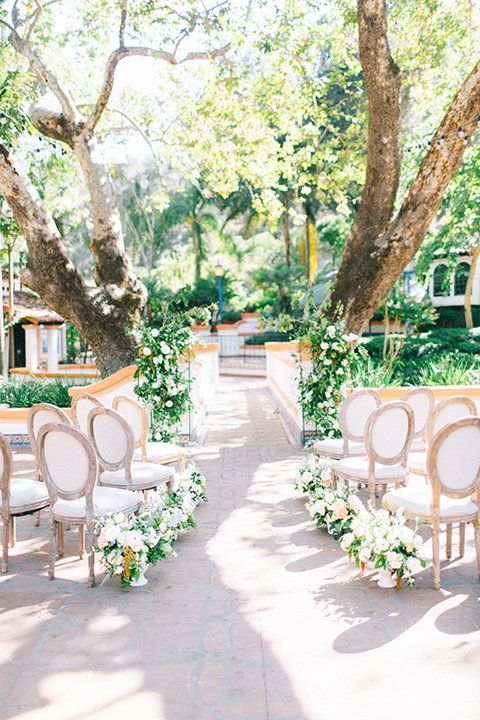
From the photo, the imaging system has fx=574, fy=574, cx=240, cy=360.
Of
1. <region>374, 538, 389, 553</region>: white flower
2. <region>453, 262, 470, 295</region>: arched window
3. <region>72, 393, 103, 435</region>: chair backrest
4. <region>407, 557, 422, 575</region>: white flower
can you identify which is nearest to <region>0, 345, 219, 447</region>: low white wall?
<region>72, 393, 103, 435</region>: chair backrest

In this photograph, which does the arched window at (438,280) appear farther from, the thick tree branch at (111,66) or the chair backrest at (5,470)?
the chair backrest at (5,470)

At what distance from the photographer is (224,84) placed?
1085 cm

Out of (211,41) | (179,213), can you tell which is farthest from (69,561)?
(179,213)

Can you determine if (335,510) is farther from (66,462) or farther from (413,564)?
(66,462)

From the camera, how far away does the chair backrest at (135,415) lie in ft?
19.5

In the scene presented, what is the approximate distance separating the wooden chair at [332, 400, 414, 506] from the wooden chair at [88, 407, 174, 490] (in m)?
1.85

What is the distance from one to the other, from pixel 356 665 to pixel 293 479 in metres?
3.99

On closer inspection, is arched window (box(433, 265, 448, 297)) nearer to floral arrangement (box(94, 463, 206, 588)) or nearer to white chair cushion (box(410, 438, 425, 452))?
white chair cushion (box(410, 438, 425, 452))

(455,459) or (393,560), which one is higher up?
(455,459)

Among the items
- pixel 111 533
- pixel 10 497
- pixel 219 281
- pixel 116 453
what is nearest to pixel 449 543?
pixel 111 533

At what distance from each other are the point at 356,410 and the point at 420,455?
106cm

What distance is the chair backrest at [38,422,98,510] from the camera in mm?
4145

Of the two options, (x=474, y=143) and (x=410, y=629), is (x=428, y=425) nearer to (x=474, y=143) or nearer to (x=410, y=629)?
(x=410, y=629)

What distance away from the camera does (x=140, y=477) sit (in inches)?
207
